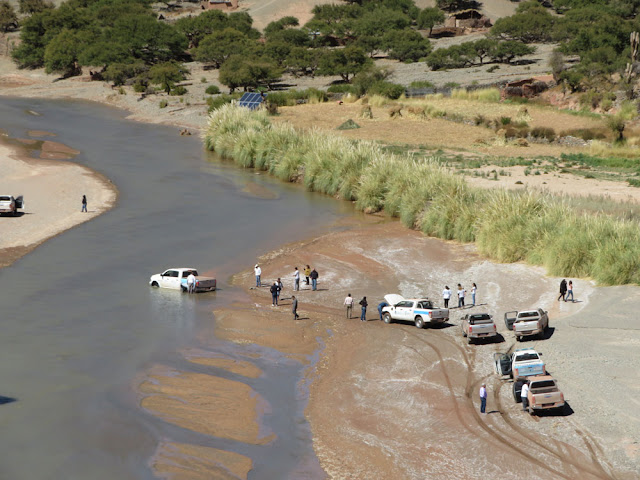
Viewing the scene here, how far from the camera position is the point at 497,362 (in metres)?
32.3

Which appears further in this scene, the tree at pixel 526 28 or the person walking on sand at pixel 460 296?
the tree at pixel 526 28

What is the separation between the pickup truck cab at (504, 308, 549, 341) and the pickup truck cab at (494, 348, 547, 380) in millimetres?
2880

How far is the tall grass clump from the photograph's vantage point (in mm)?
43625

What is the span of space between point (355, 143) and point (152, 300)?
4291cm

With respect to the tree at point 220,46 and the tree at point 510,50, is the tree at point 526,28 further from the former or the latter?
the tree at point 220,46

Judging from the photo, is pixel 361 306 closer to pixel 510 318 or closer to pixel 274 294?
pixel 274 294

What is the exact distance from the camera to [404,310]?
38.9m

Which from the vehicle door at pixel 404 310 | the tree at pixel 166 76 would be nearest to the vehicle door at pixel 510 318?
the vehicle door at pixel 404 310

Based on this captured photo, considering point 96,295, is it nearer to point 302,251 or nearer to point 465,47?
point 302,251

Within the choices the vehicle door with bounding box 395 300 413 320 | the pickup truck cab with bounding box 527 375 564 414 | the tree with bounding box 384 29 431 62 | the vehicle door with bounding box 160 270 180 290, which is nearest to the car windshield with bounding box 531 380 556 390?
the pickup truck cab with bounding box 527 375 564 414

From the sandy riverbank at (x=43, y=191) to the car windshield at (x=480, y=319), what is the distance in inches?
1062

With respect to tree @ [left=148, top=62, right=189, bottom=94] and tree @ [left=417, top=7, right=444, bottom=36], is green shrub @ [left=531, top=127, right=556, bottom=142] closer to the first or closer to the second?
tree @ [left=148, top=62, right=189, bottom=94]

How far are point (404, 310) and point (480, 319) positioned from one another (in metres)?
4.19

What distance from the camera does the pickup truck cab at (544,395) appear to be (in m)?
28.1
